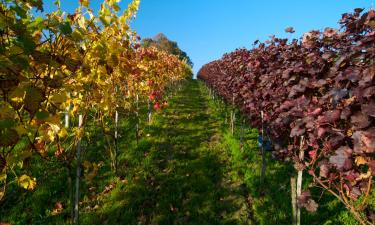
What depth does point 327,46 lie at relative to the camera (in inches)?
151

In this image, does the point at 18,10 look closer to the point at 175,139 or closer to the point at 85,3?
the point at 85,3

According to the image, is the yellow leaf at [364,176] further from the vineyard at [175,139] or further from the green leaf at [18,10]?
the green leaf at [18,10]

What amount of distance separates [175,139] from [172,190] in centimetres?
371

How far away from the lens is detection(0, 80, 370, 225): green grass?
5.55 meters

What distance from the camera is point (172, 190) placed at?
668 centimetres

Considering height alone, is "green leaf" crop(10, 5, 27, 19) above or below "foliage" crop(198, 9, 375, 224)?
above

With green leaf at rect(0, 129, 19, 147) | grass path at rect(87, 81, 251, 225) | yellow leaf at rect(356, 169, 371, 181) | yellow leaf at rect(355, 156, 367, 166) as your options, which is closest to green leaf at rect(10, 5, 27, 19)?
green leaf at rect(0, 129, 19, 147)

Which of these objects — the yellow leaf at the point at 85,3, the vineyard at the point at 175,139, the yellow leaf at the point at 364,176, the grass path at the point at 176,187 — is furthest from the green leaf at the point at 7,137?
the grass path at the point at 176,187

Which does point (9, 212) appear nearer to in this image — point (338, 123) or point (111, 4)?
point (111, 4)

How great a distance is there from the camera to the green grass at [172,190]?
18.2ft

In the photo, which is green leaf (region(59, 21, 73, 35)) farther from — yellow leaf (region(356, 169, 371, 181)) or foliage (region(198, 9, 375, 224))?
yellow leaf (region(356, 169, 371, 181))

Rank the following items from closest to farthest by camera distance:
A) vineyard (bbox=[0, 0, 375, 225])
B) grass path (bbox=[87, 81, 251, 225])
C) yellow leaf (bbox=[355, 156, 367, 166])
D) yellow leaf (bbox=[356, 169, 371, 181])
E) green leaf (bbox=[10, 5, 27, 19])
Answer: green leaf (bbox=[10, 5, 27, 19]) → vineyard (bbox=[0, 0, 375, 225]) → yellow leaf (bbox=[355, 156, 367, 166]) → yellow leaf (bbox=[356, 169, 371, 181]) → grass path (bbox=[87, 81, 251, 225])

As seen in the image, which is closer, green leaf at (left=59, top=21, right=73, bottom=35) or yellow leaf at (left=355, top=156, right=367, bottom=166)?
green leaf at (left=59, top=21, right=73, bottom=35)

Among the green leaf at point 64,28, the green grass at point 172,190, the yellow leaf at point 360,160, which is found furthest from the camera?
the green grass at point 172,190
